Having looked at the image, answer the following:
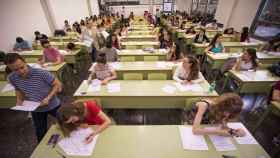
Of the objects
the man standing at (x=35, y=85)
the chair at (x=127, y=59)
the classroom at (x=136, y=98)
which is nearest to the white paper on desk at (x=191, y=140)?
the classroom at (x=136, y=98)

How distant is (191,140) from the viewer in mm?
1647

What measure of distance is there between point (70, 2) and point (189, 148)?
37.6 feet

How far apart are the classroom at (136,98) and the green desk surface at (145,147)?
10 millimetres

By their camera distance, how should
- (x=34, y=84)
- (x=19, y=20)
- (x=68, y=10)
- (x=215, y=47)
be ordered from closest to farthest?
1. (x=34, y=84)
2. (x=215, y=47)
3. (x=19, y=20)
4. (x=68, y=10)

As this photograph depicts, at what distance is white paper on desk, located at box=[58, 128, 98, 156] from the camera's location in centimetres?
153

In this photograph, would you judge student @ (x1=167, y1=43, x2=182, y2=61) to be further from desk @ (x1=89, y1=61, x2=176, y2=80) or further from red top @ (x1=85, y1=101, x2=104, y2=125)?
red top @ (x1=85, y1=101, x2=104, y2=125)

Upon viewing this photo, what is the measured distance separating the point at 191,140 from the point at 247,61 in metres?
2.92

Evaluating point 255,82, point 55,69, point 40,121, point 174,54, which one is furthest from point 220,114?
point 55,69

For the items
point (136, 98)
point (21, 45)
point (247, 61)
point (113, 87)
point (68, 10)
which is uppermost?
point (68, 10)

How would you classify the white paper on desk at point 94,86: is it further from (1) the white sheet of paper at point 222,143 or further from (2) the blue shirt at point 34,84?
(1) the white sheet of paper at point 222,143

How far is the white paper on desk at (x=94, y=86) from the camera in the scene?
2754 mm

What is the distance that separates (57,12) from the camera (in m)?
8.23

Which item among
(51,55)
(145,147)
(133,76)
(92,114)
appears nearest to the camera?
(145,147)

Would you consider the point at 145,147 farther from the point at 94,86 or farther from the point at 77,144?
the point at 94,86
